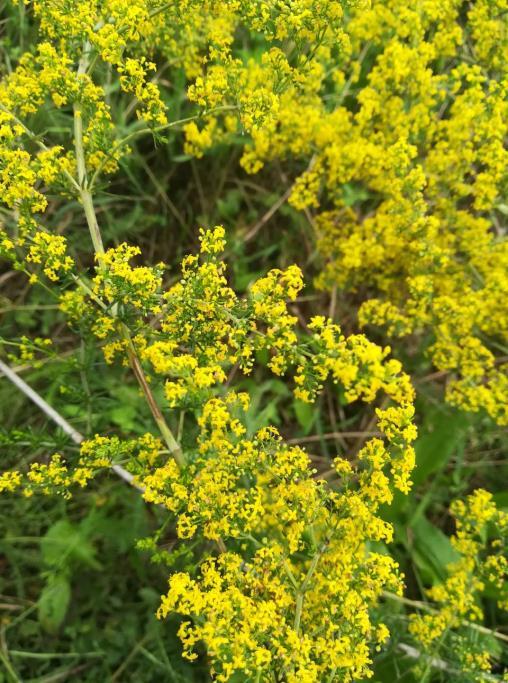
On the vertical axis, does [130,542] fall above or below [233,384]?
below

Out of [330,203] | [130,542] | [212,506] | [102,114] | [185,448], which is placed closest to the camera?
[212,506]

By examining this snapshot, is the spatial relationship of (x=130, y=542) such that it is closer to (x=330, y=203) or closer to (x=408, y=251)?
(x=408, y=251)

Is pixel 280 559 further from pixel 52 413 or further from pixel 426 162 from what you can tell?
pixel 426 162

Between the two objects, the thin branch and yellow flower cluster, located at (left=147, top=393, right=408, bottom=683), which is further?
the thin branch

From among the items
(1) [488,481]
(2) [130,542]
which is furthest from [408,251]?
(2) [130,542]

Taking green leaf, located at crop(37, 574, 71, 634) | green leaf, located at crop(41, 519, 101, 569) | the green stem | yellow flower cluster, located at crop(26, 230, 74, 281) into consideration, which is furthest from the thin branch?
yellow flower cluster, located at crop(26, 230, 74, 281)

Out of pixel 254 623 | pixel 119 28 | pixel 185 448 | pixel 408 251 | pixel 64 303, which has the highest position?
pixel 119 28

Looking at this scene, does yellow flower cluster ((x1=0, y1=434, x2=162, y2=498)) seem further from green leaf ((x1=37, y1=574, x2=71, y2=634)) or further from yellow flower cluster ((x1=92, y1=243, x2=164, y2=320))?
Result: green leaf ((x1=37, y1=574, x2=71, y2=634))

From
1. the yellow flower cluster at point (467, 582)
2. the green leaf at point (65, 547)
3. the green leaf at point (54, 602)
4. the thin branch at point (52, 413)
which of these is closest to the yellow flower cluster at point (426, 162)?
the yellow flower cluster at point (467, 582)

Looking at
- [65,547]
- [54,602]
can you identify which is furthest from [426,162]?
[54,602]

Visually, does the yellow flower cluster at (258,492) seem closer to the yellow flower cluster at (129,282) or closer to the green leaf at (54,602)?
the yellow flower cluster at (129,282)
